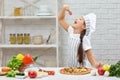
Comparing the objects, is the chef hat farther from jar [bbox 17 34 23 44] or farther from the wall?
jar [bbox 17 34 23 44]

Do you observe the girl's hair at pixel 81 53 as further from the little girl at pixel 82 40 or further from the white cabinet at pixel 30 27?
the white cabinet at pixel 30 27

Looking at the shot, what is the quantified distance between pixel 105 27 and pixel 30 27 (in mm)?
1204

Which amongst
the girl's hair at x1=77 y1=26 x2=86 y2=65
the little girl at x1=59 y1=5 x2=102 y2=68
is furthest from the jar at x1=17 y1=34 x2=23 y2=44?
the girl's hair at x1=77 y1=26 x2=86 y2=65

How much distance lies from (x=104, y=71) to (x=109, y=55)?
2186 millimetres

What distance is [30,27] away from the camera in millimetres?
4754

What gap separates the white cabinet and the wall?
0.49 metres

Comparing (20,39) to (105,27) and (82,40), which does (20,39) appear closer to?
(105,27)

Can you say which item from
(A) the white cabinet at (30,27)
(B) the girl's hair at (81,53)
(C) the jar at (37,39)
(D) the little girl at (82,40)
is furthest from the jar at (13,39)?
(B) the girl's hair at (81,53)

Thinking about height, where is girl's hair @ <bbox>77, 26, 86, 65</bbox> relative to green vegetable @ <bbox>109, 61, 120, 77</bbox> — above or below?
above

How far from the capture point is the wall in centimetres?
456

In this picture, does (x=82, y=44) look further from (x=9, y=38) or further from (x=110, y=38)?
(x=9, y=38)

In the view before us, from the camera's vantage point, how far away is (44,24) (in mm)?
4715

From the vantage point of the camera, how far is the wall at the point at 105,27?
4.56 metres

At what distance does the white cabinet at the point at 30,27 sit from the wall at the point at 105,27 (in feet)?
1.61
